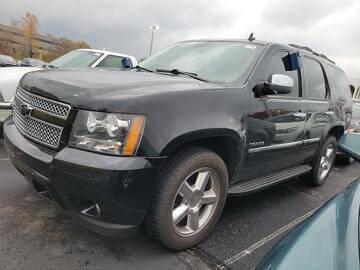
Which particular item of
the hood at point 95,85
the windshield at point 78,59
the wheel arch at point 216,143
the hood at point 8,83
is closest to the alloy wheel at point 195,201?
the wheel arch at point 216,143

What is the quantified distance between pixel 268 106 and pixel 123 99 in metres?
1.58

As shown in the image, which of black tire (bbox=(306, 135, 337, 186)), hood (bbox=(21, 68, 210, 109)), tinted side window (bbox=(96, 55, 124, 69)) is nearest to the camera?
hood (bbox=(21, 68, 210, 109))

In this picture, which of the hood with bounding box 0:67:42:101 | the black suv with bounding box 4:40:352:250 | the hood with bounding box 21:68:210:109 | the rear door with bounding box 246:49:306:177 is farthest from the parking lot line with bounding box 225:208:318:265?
the hood with bounding box 0:67:42:101

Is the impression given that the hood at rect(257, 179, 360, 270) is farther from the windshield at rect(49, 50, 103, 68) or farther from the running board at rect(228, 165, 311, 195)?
the windshield at rect(49, 50, 103, 68)

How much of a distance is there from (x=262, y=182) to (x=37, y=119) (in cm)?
217

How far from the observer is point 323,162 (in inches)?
211

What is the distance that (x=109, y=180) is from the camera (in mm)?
2283

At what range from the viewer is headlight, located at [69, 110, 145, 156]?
7.71ft

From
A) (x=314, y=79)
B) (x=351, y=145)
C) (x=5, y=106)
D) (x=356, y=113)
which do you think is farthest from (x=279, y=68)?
(x=356, y=113)

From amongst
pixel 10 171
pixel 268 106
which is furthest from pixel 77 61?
pixel 268 106

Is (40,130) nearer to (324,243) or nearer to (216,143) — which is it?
(216,143)

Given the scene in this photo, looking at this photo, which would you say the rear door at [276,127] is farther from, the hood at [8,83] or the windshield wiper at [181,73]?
the hood at [8,83]

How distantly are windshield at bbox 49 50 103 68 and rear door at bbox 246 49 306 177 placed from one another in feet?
14.0

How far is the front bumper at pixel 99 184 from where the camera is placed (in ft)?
7.54
